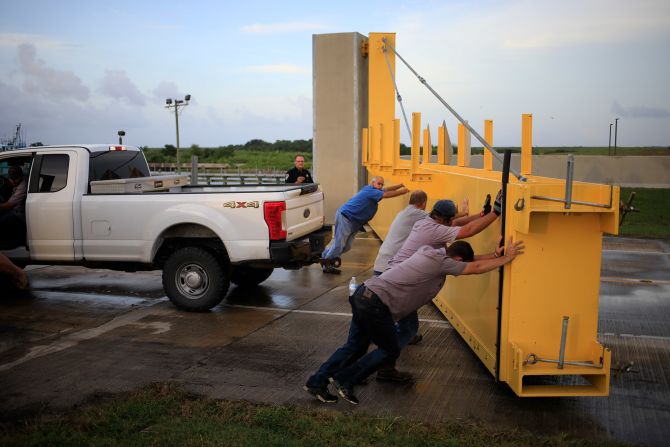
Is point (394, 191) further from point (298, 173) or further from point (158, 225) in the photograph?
point (158, 225)

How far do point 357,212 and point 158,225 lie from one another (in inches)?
119

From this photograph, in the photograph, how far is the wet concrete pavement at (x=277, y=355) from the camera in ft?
17.4

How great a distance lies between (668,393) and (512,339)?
1.58 metres

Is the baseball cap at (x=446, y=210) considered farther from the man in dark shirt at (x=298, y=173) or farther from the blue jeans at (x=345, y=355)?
the man in dark shirt at (x=298, y=173)

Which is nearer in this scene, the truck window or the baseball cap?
the baseball cap

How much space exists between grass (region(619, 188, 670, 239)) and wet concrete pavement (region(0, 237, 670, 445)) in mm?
6078

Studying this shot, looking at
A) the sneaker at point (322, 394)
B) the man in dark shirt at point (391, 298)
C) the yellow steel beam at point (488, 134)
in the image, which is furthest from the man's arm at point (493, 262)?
the yellow steel beam at point (488, 134)

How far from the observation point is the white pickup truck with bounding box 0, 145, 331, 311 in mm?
8109

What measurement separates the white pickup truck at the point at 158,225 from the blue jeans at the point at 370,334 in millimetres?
2698

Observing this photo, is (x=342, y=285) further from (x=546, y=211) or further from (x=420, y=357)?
(x=546, y=211)

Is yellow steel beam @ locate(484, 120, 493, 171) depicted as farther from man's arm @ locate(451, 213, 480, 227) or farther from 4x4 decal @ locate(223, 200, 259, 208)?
4x4 decal @ locate(223, 200, 259, 208)

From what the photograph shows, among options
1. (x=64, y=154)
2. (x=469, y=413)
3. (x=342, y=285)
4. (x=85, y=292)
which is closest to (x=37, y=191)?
(x=64, y=154)

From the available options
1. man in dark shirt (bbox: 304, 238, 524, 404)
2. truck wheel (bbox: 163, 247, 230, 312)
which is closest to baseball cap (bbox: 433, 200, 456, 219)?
man in dark shirt (bbox: 304, 238, 524, 404)

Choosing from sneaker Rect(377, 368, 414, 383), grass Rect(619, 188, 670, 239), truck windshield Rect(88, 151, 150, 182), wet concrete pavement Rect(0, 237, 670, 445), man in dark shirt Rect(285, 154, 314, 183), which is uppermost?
truck windshield Rect(88, 151, 150, 182)
